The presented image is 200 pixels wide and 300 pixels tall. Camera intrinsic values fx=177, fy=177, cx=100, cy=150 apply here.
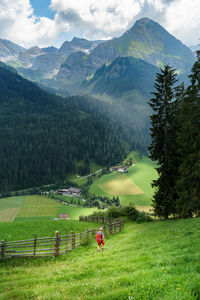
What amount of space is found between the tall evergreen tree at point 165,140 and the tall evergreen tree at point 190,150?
189 centimetres

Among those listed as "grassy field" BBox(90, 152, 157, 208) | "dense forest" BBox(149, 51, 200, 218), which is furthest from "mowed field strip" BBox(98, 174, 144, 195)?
"dense forest" BBox(149, 51, 200, 218)

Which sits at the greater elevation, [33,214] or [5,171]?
[5,171]

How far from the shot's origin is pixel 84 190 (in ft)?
470

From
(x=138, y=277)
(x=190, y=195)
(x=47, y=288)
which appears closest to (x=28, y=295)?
(x=47, y=288)

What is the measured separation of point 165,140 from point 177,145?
2.11 meters

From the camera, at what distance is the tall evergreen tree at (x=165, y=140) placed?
29109 mm

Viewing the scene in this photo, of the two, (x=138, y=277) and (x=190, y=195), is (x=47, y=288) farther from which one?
(x=190, y=195)

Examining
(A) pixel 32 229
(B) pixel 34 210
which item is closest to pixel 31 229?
(A) pixel 32 229

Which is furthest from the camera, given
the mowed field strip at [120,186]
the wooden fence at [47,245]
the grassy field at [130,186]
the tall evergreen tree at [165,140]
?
the mowed field strip at [120,186]

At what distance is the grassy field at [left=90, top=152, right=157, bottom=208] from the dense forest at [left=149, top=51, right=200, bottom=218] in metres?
84.0

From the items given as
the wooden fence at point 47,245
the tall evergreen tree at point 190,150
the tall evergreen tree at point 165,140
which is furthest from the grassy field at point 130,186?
the wooden fence at point 47,245

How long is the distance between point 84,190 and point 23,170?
70.2m

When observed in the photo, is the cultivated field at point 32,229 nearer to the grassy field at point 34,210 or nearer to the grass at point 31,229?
the grass at point 31,229

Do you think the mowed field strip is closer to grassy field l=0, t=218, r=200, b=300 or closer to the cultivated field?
the cultivated field
